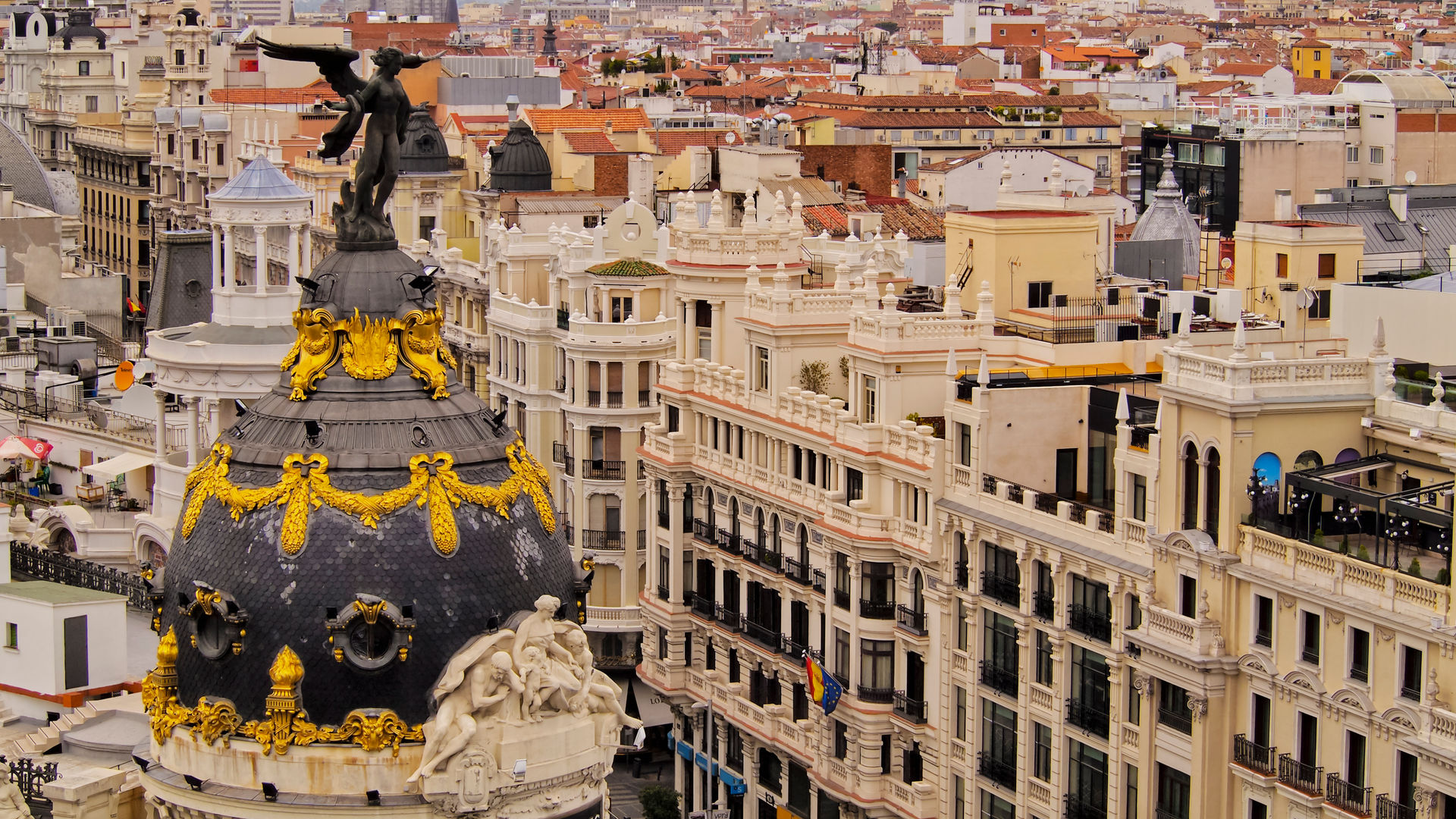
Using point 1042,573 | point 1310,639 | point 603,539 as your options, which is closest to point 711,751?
point 603,539

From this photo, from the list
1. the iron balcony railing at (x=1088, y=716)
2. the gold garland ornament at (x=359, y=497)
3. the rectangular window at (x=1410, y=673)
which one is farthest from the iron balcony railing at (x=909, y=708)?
the gold garland ornament at (x=359, y=497)

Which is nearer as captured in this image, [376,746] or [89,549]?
[376,746]

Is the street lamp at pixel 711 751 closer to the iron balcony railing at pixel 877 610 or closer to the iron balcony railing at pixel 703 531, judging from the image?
the iron balcony railing at pixel 703 531

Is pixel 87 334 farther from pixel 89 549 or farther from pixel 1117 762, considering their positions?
pixel 1117 762

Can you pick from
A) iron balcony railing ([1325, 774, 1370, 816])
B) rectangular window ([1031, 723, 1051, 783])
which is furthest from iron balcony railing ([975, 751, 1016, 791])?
iron balcony railing ([1325, 774, 1370, 816])

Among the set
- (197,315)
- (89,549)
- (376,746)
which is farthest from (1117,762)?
(197,315)

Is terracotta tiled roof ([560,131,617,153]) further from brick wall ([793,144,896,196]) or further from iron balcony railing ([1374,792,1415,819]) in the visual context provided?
iron balcony railing ([1374,792,1415,819])
